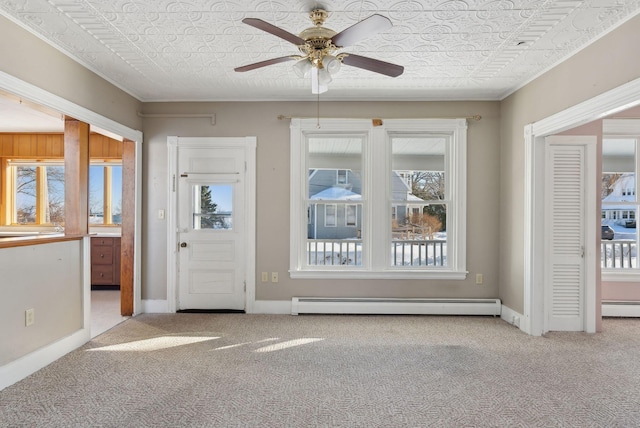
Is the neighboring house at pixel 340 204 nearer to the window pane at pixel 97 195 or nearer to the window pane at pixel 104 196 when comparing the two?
the window pane at pixel 104 196

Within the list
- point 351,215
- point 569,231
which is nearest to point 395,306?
point 351,215

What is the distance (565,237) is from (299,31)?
3.33 meters

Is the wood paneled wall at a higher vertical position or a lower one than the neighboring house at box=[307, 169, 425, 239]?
higher

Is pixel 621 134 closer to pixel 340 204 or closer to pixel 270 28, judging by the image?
pixel 340 204

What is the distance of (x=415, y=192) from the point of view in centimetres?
457

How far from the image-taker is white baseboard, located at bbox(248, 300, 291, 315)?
4484 mm

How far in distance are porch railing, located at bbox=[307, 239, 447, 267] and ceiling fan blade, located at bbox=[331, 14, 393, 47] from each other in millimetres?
2699

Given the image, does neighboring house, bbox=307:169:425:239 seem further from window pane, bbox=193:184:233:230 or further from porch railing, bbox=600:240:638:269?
porch railing, bbox=600:240:638:269

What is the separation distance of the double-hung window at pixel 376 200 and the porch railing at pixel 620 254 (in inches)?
72.7

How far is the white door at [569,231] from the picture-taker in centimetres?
380

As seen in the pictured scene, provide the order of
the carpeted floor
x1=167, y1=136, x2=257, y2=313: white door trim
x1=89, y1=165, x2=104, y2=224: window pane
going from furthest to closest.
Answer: x1=89, y1=165, x2=104, y2=224: window pane, x1=167, y1=136, x2=257, y2=313: white door trim, the carpeted floor

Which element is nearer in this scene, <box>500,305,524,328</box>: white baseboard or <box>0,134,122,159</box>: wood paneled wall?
<box>500,305,524,328</box>: white baseboard

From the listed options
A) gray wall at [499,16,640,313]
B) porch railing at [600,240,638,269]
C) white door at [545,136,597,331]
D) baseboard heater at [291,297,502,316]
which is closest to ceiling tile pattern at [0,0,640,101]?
gray wall at [499,16,640,313]

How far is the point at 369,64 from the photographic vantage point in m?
2.50
